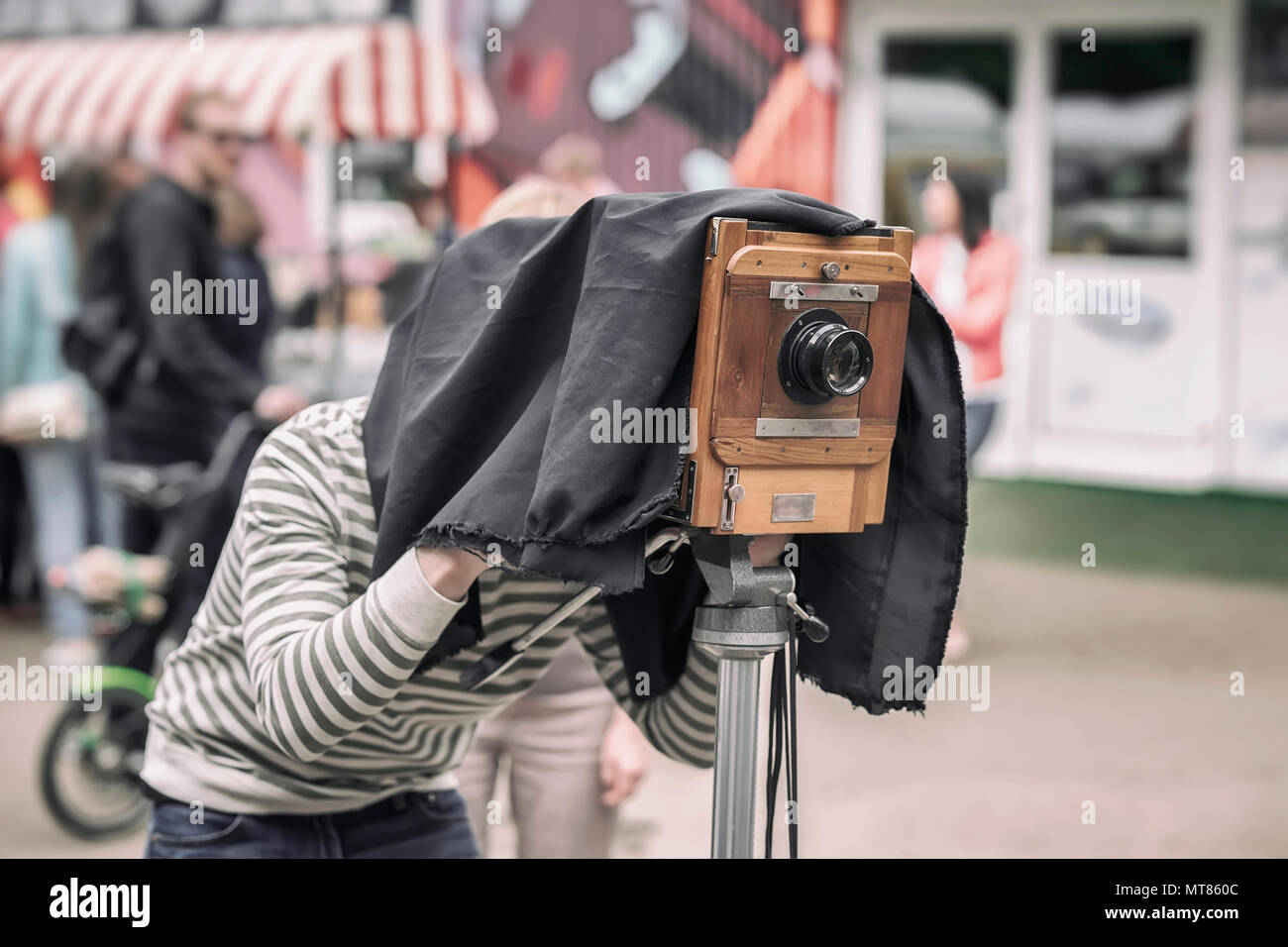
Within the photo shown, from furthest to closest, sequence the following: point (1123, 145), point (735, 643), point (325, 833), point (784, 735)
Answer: point (1123, 145)
point (325, 833)
point (784, 735)
point (735, 643)

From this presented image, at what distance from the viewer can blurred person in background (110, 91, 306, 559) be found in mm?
4793

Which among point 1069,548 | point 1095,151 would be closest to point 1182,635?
point 1069,548

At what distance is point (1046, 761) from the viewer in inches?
205

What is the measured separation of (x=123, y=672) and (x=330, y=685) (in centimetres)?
297

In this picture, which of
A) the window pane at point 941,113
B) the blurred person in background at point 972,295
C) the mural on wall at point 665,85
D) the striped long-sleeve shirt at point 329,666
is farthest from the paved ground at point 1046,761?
the mural on wall at point 665,85

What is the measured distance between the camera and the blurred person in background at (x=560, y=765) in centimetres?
292

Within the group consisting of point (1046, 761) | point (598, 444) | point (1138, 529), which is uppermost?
point (598, 444)

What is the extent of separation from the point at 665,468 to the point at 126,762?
3.38 metres

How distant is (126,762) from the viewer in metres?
4.41

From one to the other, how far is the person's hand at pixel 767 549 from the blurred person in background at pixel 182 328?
3249 millimetres

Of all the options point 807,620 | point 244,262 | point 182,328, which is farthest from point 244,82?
point 807,620

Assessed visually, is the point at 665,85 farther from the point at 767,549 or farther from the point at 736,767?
the point at 736,767
